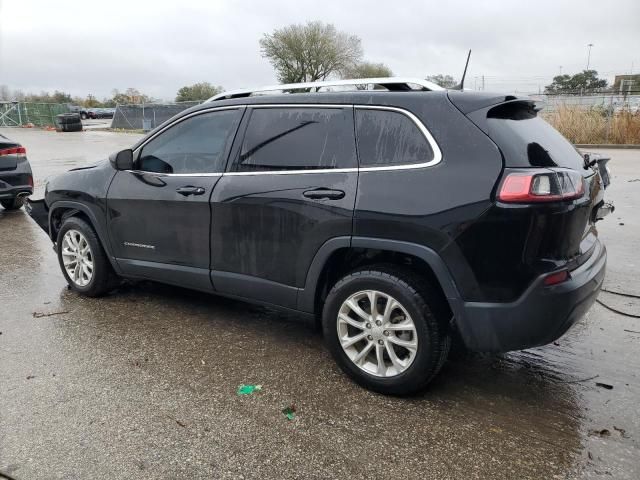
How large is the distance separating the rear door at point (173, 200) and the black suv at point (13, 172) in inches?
199

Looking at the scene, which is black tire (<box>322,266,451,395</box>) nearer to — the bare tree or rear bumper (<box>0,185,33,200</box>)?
rear bumper (<box>0,185,33,200</box>)

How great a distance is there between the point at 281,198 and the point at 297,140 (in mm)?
406

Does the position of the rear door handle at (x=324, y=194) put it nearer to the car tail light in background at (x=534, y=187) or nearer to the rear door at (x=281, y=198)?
the rear door at (x=281, y=198)

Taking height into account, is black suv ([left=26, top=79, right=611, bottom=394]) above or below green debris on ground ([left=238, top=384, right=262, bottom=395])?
above

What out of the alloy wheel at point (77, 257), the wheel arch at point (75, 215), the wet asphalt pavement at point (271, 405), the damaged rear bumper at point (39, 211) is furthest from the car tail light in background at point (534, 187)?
the damaged rear bumper at point (39, 211)

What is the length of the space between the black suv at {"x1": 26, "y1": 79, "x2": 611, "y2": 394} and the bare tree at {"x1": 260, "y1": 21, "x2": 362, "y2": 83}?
163 ft

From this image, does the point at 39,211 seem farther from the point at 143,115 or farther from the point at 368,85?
the point at 143,115

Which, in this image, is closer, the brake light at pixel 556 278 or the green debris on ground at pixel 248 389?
the brake light at pixel 556 278

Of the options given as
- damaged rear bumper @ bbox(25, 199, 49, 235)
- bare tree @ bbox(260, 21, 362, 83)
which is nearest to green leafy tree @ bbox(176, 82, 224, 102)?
bare tree @ bbox(260, 21, 362, 83)

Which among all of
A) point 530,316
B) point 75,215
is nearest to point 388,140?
point 530,316

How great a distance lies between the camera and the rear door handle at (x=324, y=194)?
3227 mm

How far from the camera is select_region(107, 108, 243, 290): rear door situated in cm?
394

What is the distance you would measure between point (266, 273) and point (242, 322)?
88 centimetres

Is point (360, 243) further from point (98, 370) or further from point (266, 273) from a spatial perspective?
point (98, 370)
